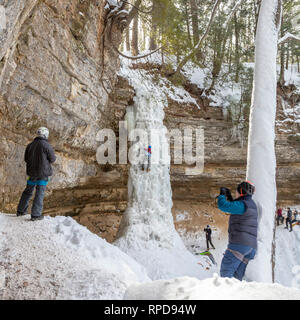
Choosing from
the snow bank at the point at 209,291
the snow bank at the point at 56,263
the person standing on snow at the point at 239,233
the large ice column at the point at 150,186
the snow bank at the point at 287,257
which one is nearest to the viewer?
the snow bank at the point at 209,291

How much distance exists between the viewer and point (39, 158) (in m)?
3.50

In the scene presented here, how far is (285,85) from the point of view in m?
11.9

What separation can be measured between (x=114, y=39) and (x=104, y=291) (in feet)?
23.5

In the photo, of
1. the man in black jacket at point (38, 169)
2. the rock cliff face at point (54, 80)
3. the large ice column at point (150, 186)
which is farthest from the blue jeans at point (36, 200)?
the large ice column at point (150, 186)

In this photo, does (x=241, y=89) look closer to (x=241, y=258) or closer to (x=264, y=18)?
(x=264, y=18)

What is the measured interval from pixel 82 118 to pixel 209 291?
5.44 metres

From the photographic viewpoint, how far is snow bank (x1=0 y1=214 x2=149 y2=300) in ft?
6.56

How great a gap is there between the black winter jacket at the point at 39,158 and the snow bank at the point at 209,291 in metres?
2.35

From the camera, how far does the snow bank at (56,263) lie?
6.56 ft

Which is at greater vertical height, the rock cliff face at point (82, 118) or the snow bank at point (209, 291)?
the rock cliff face at point (82, 118)

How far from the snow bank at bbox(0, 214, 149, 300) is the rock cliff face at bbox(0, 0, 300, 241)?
1.72 meters

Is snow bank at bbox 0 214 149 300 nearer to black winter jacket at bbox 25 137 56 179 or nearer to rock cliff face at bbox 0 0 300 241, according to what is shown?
black winter jacket at bbox 25 137 56 179

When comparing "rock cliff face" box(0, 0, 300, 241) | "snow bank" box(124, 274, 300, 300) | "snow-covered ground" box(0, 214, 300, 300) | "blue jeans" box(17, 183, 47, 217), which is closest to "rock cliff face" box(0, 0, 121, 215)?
"rock cliff face" box(0, 0, 300, 241)

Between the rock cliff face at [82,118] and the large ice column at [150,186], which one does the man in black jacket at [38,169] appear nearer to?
the rock cliff face at [82,118]
